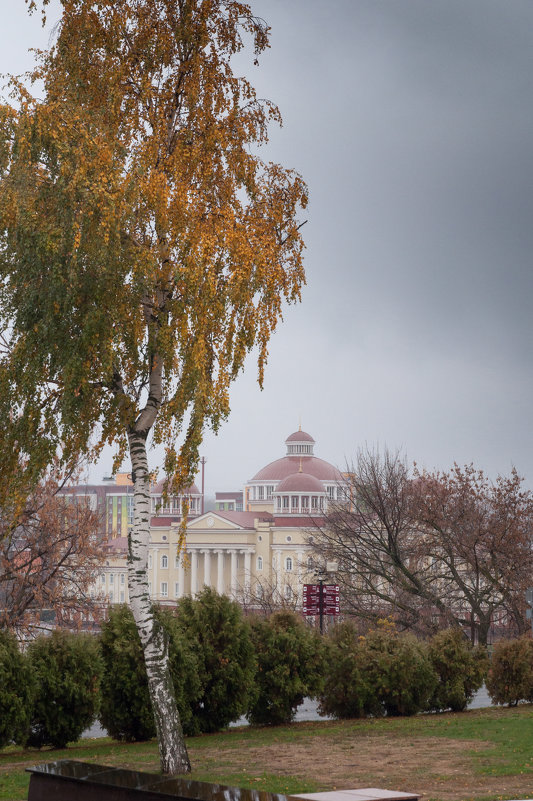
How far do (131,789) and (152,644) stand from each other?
414 cm

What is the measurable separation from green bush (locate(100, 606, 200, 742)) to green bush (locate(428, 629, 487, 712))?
607cm

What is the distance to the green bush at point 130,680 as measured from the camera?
16.4 m

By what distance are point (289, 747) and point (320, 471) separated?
10867 cm

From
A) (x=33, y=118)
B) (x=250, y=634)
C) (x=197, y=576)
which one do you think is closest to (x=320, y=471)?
(x=197, y=576)

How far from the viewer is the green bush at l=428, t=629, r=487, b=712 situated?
2066 cm

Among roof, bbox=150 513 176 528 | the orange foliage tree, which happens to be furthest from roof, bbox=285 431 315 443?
the orange foliage tree

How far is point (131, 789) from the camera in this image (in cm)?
821

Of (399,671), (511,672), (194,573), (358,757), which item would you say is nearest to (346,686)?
(399,671)

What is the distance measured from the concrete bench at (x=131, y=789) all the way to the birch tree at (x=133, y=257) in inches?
121

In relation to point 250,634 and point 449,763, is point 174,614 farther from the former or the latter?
point 449,763

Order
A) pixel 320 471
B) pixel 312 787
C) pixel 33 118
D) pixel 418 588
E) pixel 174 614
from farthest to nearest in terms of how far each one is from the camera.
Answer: pixel 320 471 < pixel 418 588 < pixel 174 614 < pixel 33 118 < pixel 312 787

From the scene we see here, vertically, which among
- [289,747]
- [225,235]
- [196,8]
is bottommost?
[289,747]

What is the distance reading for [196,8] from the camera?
550 inches

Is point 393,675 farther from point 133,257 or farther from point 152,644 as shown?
point 133,257
